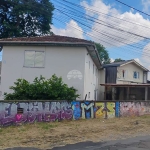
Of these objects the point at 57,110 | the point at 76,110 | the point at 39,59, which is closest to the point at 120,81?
the point at 39,59

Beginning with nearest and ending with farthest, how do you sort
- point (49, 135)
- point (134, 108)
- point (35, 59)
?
point (49, 135) → point (35, 59) → point (134, 108)

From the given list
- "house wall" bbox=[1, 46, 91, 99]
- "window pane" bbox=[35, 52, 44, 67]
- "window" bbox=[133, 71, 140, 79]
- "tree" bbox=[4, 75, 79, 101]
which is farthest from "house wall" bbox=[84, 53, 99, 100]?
"window" bbox=[133, 71, 140, 79]

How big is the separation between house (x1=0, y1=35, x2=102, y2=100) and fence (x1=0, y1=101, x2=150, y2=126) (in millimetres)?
1915

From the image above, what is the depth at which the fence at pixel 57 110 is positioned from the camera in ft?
36.9

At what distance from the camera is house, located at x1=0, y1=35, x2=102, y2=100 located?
639 inches

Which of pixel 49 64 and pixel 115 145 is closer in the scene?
pixel 115 145

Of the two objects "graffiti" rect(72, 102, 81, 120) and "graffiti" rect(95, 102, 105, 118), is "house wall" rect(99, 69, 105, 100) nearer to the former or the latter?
"graffiti" rect(95, 102, 105, 118)

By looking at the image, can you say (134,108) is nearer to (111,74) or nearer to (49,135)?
(49,135)

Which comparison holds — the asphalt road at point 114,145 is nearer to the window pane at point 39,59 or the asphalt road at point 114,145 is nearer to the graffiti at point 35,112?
the graffiti at point 35,112

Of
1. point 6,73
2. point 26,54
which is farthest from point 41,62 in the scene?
point 6,73

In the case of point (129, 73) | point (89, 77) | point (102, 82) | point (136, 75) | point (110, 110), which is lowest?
point (110, 110)

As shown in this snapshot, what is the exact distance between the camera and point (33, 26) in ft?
98.6

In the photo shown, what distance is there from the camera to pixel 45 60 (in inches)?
655

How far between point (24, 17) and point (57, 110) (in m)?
19.7
